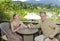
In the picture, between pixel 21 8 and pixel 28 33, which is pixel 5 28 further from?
pixel 21 8

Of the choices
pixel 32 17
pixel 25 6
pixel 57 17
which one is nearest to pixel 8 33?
pixel 32 17

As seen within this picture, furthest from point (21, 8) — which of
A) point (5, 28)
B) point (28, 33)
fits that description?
point (28, 33)

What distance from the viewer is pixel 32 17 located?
463cm

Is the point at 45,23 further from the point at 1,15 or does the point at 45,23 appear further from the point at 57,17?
the point at 1,15

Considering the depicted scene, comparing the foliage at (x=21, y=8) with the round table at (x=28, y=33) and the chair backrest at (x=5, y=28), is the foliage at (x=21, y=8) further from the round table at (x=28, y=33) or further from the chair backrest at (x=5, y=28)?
the round table at (x=28, y=33)

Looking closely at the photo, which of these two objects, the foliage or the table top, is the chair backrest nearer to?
the table top

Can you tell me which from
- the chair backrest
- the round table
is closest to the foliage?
the chair backrest

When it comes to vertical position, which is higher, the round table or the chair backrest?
the chair backrest

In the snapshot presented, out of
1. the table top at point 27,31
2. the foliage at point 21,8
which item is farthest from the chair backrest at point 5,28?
the foliage at point 21,8

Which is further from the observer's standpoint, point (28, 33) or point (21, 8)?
point (21, 8)

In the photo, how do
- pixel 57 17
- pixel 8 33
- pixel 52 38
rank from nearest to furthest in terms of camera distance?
pixel 52 38 → pixel 8 33 → pixel 57 17

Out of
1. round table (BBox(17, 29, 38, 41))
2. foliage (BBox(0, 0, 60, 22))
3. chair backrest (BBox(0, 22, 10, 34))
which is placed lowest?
round table (BBox(17, 29, 38, 41))

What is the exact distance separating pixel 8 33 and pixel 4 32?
11 centimetres

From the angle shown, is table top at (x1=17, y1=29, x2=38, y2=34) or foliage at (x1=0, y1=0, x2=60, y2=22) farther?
foliage at (x1=0, y1=0, x2=60, y2=22)
